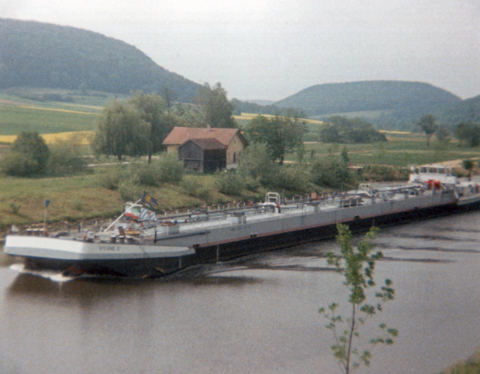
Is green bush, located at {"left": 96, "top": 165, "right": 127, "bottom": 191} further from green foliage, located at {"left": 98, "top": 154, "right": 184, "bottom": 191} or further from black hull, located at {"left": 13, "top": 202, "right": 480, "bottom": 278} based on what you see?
black hull, located at {"left": 13, "top": 202, "right": 480, "bottom": 278}

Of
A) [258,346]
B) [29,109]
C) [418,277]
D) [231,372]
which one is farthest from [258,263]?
[29,109]

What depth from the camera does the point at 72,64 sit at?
412 ft

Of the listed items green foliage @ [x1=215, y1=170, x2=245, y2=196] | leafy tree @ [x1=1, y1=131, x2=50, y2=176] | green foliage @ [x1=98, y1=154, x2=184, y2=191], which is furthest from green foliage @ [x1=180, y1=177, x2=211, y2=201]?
leafy tree @ [x1=1, y1=131, x2=50, y2=176]

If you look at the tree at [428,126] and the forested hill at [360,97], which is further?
the forested hill at [360,97]

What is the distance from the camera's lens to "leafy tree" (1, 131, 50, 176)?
3469 cm

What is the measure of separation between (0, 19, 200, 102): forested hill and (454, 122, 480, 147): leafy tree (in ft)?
253

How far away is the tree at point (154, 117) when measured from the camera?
2058 inches

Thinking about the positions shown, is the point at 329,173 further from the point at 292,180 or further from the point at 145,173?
the point at 145,173

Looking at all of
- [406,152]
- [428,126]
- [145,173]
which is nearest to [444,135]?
[428,126]

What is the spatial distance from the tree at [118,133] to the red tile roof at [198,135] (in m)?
4.22

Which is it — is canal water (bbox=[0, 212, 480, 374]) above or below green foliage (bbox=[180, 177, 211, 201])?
above

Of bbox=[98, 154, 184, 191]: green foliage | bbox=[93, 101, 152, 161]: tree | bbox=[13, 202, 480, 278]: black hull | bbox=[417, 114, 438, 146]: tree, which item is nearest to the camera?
bbox=[13, 202, 480, 278]: black hull

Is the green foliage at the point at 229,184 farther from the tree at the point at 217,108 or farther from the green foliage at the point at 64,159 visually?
the tree at the point at 217,108

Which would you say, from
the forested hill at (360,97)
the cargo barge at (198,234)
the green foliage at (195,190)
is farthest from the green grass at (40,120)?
the forested hill at (360,97)
